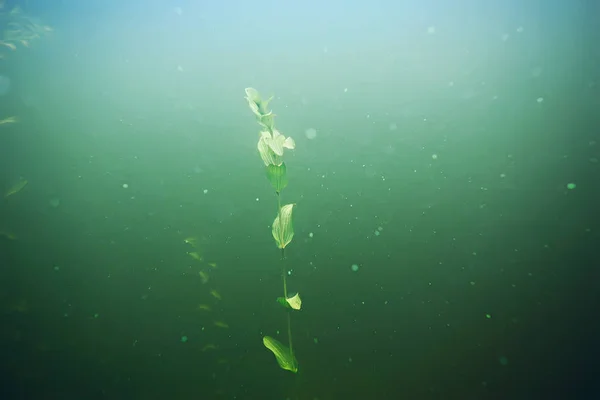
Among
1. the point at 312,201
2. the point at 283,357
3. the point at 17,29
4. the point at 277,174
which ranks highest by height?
the point at 17,29

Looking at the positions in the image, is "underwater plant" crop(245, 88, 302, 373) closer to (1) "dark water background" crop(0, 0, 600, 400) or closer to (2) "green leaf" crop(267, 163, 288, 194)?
(2) "green leaf" crop(267, 163, 288, 194)

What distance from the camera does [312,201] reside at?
1.28 m

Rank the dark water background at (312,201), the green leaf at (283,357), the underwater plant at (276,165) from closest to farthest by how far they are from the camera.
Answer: the underwater plant at (276,165)
the green leaf at (283,357)
the dark water background at (312,201)

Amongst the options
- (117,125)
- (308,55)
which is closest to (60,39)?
(117,125)

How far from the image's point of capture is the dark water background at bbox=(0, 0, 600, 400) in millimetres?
1241

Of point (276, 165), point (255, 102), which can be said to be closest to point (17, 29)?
point (255, 102)

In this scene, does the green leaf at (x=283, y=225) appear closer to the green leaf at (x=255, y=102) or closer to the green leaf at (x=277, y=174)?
the green leaf at (x=277, y=174)

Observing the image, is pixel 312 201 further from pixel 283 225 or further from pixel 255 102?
pixel 255 102

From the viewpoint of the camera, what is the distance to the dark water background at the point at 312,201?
1.24 m

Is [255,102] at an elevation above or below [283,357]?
above

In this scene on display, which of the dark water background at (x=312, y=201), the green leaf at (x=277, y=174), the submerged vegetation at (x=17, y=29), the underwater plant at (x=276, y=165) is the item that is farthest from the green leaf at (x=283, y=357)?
the submerged vegetation at (x=17, y=29)

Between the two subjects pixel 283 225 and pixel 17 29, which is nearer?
pixel 283 225

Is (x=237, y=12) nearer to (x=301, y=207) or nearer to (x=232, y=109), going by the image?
(x=232, y=109)

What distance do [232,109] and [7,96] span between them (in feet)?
3.07
